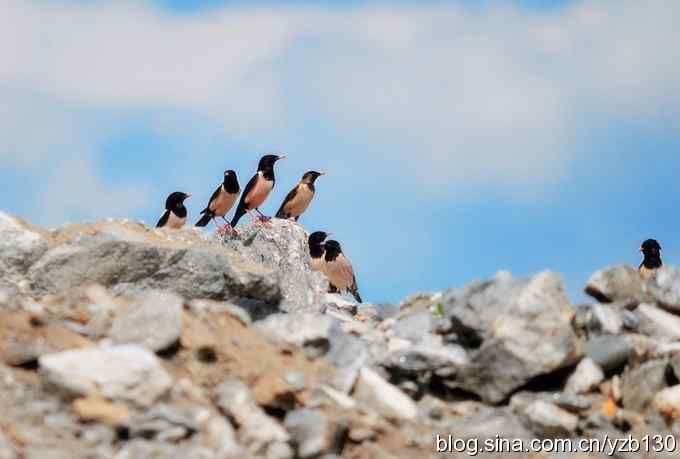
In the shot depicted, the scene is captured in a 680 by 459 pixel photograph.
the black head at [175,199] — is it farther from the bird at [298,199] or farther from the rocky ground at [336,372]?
the rocky ground at [336,372]

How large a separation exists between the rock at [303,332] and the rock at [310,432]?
1298mm

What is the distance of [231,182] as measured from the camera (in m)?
24.5

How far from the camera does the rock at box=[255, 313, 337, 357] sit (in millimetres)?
10367

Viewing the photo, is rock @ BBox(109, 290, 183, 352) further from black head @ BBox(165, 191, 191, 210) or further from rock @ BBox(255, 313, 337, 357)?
black head @ BBox(165, 191, 191, 210)

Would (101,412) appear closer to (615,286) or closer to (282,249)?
(615,286)

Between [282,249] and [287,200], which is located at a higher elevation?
[287,200]

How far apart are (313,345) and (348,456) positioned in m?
1.49

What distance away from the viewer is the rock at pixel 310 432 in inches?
346

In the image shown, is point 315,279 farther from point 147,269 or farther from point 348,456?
point 348,456

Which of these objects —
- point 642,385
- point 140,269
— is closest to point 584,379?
point 642,385

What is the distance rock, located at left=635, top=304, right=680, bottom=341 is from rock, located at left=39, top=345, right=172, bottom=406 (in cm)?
522

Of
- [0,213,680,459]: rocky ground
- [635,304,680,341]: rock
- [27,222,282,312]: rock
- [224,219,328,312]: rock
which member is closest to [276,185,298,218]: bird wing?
[224,219,328,312]: rock

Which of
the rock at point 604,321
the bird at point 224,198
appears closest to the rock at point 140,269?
the rock at point 604,321

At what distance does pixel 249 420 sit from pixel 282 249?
12.1 metres
